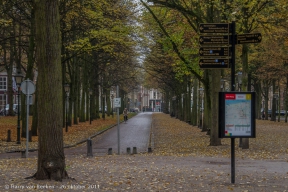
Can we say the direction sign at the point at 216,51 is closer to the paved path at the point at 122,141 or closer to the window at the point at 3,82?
the paved path at the point at 122,141

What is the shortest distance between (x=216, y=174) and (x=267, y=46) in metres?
33.3

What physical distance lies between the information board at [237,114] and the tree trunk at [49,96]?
3.34m

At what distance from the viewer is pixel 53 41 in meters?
10.6

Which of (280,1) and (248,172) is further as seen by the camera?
(280,1)

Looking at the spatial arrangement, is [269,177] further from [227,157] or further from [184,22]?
[184,22]

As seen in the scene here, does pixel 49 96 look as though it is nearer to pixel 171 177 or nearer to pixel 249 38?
pixel 171 177

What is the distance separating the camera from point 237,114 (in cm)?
1034

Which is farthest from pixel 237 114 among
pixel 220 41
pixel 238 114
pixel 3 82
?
pixel 3 82

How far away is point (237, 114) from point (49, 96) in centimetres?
385

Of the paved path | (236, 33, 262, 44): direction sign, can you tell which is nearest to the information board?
(236, 33, 262, 44): direction sign

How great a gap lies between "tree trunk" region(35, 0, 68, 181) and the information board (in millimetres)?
3344

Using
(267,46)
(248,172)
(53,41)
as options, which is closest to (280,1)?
(248,172)

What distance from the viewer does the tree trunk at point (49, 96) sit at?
10477 mm

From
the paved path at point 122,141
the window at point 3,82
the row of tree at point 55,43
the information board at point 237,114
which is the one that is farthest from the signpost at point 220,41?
the window at point 3,82
